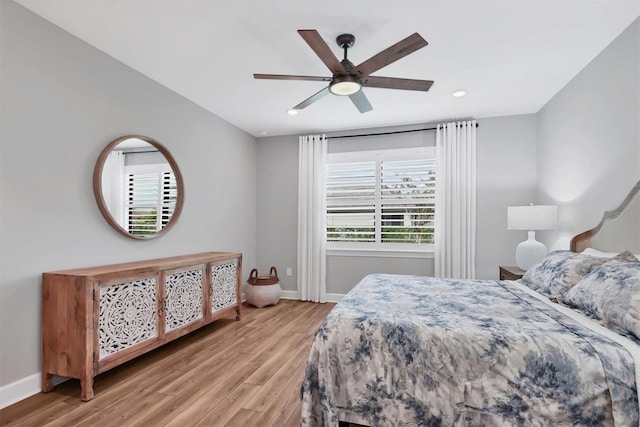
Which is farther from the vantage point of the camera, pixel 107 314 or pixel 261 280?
pixel 261 280

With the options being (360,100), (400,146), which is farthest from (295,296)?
(360,100)

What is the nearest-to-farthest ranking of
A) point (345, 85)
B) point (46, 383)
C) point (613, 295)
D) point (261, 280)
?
1. point (613, 295)
2. point (46, 383)
3. point (345, 85)
4. point (261, 280)

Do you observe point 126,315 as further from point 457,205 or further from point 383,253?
point 457,205

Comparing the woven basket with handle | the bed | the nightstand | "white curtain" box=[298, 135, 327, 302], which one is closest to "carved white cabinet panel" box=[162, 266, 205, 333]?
the woven basket with handle

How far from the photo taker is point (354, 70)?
2248 mm

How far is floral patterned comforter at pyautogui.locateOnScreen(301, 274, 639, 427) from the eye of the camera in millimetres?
1351

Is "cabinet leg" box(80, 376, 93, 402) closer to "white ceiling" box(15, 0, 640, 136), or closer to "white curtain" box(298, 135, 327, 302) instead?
"white ceiling" box(15, 0, 640, 136)

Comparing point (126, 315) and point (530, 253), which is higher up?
point (530, 253)

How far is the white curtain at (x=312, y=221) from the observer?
474 cm

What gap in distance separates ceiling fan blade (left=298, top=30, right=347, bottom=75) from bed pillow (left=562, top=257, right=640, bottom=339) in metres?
2.06

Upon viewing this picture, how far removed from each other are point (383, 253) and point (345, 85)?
2772mm

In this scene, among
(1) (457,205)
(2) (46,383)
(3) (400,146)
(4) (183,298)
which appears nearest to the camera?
(2) (46,383)

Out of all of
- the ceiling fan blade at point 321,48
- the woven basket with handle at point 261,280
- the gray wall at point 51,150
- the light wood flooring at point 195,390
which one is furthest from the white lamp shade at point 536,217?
the gray wall at point 51,150

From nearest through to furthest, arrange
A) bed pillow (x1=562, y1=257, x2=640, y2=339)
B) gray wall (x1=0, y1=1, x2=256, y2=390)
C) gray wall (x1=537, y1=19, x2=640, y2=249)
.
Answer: bed pillow (x1=562, y1=257, x2=640, y2=339) < gray wall (x1=0, y1=1, x2=256, y2=390) < gray wall (x1=537, y1=19, x2=640, y2=249)
